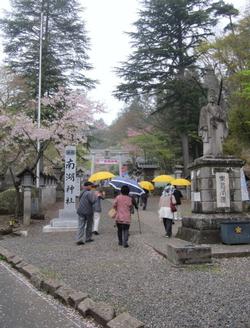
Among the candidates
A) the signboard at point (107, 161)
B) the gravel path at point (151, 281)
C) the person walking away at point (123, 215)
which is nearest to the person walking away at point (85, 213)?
the gravel path at point (151, 281)

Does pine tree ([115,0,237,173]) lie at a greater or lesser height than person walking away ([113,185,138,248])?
greater

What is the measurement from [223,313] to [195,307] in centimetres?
41

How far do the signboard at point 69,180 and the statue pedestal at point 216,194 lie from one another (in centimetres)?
577

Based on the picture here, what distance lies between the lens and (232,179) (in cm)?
1112

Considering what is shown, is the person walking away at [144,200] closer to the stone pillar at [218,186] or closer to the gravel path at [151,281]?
the gravel path at [151,281]

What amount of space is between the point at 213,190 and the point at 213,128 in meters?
1.92

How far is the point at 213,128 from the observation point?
1159 centimetres

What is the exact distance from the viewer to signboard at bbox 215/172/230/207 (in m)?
10.9

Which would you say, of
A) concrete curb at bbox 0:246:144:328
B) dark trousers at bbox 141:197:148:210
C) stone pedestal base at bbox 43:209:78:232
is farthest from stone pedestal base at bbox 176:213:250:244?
dark trousers at bbox 141:197:148:210

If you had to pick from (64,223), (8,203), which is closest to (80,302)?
(64,223)

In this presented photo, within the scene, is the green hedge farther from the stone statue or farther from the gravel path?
the stone statue

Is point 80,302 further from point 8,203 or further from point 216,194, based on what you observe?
point 8,203

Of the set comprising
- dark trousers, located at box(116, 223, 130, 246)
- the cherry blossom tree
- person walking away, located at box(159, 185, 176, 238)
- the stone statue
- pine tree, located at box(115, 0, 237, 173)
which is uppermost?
pine tree, located at box(115, 0, 237, 173)

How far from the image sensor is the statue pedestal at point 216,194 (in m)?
10.7
